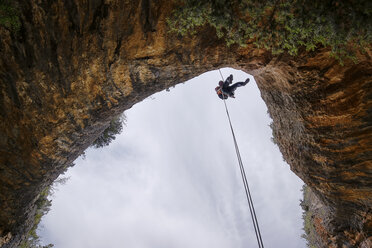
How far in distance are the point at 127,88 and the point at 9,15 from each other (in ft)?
10.1

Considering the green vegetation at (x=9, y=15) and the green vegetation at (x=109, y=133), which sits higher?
the green vegetation at (x=109, y=133)

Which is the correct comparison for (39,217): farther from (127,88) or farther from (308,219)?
(308,219)

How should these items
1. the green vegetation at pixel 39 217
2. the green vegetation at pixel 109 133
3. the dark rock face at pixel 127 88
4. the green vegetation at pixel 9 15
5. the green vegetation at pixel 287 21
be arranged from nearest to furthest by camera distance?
the green vegetation at pixel 287 21 < the green vegetation at pixel 9 15 < the dark rock face at pixel 127 88 < the green vegetation at pixel 39 217 < the green vegetation at pixel 109 133

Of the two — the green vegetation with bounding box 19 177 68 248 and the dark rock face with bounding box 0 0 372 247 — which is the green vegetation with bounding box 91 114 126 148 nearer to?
the green vegetation with bounding box 19 177 68 248

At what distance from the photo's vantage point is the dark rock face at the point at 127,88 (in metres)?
4.84

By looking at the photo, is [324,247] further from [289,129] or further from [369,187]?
[289,129]

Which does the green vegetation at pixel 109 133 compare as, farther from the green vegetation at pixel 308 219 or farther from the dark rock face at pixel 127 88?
the green vegetation at pixel 308 219

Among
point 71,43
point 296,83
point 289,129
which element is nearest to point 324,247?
point 289,129

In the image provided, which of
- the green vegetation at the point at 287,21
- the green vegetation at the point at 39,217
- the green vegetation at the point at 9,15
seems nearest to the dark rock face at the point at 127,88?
the green vegetation at the point at 9,15

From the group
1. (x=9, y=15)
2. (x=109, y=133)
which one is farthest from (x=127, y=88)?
(x=109, y=133)

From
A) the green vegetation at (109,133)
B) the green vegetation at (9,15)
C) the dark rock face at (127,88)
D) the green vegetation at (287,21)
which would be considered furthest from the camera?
the green vegetation at (109,133)

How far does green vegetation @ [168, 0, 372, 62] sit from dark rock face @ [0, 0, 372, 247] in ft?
1.95

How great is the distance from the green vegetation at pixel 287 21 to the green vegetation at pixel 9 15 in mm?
3494

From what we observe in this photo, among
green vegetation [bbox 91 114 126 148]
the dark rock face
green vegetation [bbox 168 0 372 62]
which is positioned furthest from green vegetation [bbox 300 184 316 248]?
green vegetation [bbox 91 114 126 148]
